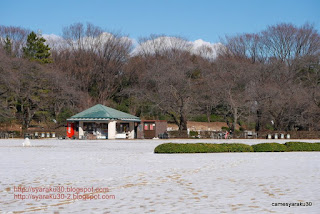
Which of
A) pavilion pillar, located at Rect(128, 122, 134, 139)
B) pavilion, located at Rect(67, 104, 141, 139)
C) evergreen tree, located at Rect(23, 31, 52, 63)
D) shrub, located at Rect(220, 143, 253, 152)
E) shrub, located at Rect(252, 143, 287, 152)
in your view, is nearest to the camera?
shrub, located at Rect(220, 143, 253, 152)

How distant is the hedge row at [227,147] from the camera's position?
79.0 ft

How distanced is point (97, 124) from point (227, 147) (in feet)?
92.7

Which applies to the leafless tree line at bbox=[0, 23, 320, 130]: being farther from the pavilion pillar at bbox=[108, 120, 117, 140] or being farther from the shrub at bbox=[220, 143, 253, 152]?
the shrub at bbox=[220, 143, 253, 152]

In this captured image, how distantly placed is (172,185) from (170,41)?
Answer: 6656 centimetres

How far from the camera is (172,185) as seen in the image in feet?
35.9

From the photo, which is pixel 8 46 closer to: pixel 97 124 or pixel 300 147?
pixel 97 124

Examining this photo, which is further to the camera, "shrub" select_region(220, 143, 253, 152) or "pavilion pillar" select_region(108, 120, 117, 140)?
"pavilion pillar" select_region(108, 120, 117, 140)

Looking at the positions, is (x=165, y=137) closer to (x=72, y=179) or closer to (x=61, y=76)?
(x=61, y=76)

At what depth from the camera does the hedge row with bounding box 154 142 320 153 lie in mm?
24094

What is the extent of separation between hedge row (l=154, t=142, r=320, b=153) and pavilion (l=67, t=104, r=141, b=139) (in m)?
26.2

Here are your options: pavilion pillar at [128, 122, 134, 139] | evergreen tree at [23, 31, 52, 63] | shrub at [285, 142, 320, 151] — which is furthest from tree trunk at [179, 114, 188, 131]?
shrub at [285, 142, 320, 151]

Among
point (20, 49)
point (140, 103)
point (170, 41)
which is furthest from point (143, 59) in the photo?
point (20, 49)

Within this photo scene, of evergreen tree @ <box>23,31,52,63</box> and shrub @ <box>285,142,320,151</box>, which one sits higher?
evergreen tree @ <box>23,31,52,63</box>

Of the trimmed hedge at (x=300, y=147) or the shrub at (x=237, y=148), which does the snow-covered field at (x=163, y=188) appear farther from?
the trimmed hedge at (x=300, y=147)
